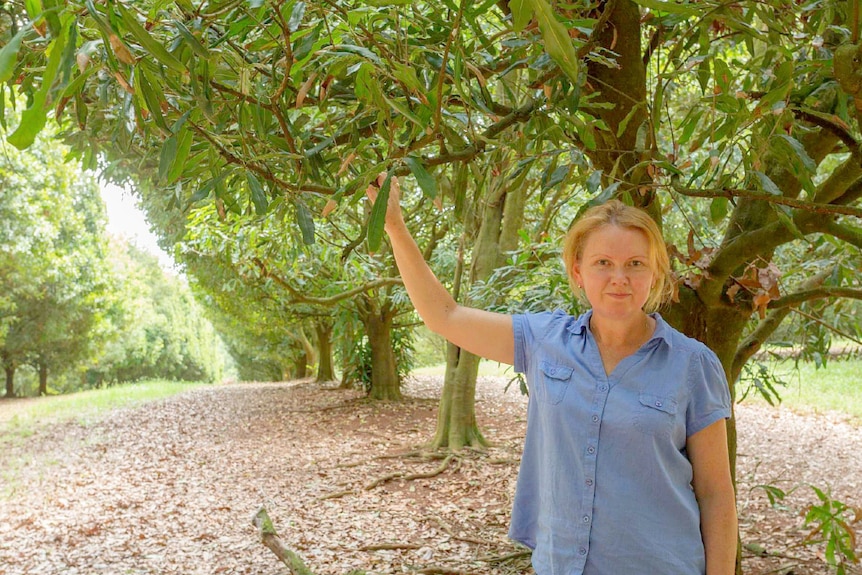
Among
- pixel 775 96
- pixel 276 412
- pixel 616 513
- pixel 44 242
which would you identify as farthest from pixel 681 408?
pixel 44 242

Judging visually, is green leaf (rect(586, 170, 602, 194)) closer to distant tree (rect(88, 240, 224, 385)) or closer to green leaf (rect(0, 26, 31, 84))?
green leaf (rect(0, 26, 31, 84))

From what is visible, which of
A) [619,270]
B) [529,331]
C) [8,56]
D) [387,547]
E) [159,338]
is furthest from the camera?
[159,338]

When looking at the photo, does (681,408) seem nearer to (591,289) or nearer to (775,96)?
(591,289)

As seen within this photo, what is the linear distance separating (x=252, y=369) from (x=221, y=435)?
14044 millimetres

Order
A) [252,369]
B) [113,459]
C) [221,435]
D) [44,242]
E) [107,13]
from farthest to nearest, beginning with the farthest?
[252,369] → [44,242] → [221,435] → [113,459] → [107,13]

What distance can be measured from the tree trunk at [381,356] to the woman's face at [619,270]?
946 cm

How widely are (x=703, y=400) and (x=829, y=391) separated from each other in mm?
10529

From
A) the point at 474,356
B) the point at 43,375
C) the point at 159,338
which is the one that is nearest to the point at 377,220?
the point at 474,356

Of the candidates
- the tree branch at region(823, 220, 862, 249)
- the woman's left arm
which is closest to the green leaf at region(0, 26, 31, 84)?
the woman's left arm

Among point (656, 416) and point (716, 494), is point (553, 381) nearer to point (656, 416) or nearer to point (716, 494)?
point (656, 416)

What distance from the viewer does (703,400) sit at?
4.99 ft

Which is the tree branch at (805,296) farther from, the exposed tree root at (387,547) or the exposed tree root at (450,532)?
the exposed tree root at (387,547)

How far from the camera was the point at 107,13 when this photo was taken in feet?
3.43

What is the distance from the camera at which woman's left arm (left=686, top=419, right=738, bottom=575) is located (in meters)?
1.52
